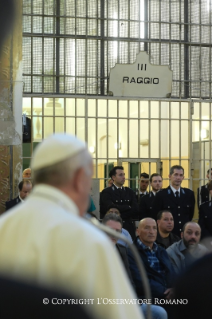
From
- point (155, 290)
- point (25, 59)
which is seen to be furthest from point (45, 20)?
point (155, 290)

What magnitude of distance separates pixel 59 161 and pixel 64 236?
25 cm

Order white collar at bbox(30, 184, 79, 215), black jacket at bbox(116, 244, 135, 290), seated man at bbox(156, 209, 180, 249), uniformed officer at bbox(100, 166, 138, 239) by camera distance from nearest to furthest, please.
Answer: white collar at bbox(30, 184, 79, 215) < black jacket at bbox(116, 244, 135, 290) < seated man at bbox(156, 209, 180, 249) < uniformed officer at bbox(100, 166, 138, 239)

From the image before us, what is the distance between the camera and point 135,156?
1187cm

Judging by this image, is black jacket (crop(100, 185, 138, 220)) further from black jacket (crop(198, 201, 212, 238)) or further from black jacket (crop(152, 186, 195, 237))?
black jacket (crop(198, 201, 212, 238))

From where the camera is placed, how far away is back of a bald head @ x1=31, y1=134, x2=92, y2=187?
4.42 ft

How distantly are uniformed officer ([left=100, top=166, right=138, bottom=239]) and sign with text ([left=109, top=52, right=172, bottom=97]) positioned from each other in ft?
10.6

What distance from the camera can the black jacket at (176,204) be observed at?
8367 millimetres

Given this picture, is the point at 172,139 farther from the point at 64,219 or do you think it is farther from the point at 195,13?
the point at 64,219

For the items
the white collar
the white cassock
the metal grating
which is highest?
the metal grating

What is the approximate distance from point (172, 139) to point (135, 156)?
30.0 inches

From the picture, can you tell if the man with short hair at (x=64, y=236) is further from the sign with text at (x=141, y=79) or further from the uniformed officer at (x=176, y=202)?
the sign with text at (x=141, y=79)

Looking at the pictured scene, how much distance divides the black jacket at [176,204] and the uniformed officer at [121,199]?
319 mm

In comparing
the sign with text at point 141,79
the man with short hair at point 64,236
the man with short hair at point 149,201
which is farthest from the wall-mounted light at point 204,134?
the man with short hair at point 64,236

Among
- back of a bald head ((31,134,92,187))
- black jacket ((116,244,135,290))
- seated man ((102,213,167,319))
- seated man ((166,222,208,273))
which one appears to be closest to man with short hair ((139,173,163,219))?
seated man ((166,222,208,273))
